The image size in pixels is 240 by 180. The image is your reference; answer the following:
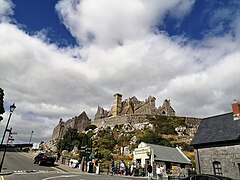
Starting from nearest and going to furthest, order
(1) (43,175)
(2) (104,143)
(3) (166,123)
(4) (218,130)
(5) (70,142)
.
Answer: (1) (43,175) → (4) (218,130) → (2) (104,143) → (5) (70,142) → (3) (166,123)

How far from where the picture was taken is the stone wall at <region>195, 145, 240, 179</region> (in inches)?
885

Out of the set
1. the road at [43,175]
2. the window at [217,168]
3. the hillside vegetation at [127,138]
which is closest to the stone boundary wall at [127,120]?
the hillside vegetation at [127,138]

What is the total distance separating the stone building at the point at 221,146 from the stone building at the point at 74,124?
70.8 metres

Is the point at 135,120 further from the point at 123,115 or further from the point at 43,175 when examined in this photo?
the point at 43,175

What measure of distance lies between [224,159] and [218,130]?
382cm

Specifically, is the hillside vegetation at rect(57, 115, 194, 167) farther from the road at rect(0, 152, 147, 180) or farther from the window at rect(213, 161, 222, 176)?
the road at rect(0, 152, 147, 180)

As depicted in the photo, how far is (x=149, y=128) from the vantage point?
7069 cm

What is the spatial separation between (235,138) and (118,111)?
3283 inches

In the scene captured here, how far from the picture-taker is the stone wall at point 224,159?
22.5 m

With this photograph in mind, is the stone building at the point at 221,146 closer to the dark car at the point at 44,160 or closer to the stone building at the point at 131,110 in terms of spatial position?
the dark car at the point at 44,160

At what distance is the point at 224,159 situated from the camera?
23.5m

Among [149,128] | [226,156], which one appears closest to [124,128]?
[149,128]

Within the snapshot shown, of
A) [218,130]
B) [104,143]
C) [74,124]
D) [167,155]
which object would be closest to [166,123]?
[104,143]

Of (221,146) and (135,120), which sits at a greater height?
(135,120)
